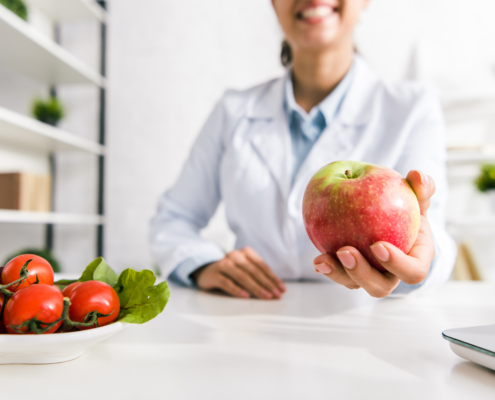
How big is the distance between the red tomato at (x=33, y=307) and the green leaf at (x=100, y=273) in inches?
3.9

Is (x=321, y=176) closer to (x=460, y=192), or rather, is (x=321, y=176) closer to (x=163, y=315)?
(x=163, y=315)

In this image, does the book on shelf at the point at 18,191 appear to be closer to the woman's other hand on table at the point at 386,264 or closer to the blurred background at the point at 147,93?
the blurred background at the point at 147,93

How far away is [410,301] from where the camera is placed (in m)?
0.66

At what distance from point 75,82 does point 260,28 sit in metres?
1.12

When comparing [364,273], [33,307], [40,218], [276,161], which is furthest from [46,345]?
[40,218]

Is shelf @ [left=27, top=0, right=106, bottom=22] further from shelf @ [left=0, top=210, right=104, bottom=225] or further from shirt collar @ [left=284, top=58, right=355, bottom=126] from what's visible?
shirt collar @ [left=284, top=58, right=355, bottom=126]

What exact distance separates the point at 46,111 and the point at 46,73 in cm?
27

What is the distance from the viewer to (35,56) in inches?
74.4

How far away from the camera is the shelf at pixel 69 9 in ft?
6.93

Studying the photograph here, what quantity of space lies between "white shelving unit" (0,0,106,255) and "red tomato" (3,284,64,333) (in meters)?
1.48

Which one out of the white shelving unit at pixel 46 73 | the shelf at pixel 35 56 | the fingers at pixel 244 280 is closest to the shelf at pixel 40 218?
the white shelving unit at pixel 46 73

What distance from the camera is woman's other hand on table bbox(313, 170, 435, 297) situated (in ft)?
1.28

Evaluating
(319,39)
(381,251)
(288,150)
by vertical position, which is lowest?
(381,251)

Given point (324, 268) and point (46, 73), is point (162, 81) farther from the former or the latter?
point (324, 268)
